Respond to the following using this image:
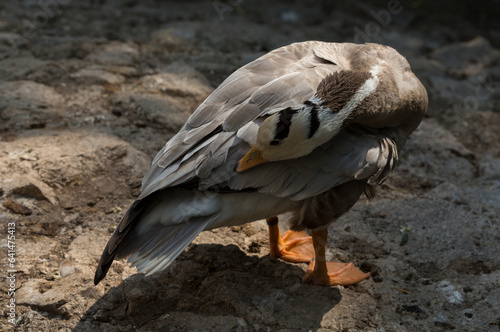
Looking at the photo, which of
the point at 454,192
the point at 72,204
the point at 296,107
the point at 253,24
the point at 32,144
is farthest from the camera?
the point at 253,24

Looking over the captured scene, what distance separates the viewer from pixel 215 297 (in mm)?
3021

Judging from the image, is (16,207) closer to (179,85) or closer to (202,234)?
(202,234)

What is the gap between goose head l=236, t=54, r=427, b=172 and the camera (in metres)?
2.68

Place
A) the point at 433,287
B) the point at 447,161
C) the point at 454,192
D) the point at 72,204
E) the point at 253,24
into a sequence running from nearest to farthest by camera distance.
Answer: the point at 433,287 → the point at 72,204 → the point at 454,192 → the point at 447,161 → the point at 253,24

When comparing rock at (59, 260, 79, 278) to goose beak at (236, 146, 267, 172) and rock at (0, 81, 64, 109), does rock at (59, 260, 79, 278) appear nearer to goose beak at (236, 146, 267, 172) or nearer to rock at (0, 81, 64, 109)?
goose beak at (236, 146, 267, 172)

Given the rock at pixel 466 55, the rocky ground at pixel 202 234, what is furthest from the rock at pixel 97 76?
the rock at pixel 466 55

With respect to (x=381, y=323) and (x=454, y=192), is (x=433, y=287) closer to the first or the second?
(x=381, y=323)

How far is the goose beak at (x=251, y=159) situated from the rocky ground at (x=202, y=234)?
0.78 metres

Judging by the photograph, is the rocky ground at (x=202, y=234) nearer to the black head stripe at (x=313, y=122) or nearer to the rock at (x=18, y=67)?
the rock at (x=18, y=67)

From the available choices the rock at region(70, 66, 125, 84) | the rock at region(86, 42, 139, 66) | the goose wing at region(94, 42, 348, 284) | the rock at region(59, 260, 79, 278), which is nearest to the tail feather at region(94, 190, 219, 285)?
the goose wing at region(94, 42, 348, 284)

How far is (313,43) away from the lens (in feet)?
11.9

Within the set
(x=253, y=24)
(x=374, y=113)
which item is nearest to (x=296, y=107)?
(x=374, y=113)

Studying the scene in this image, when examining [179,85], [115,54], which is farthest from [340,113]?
[115,54]

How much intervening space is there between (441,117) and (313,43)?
7.15 feet
